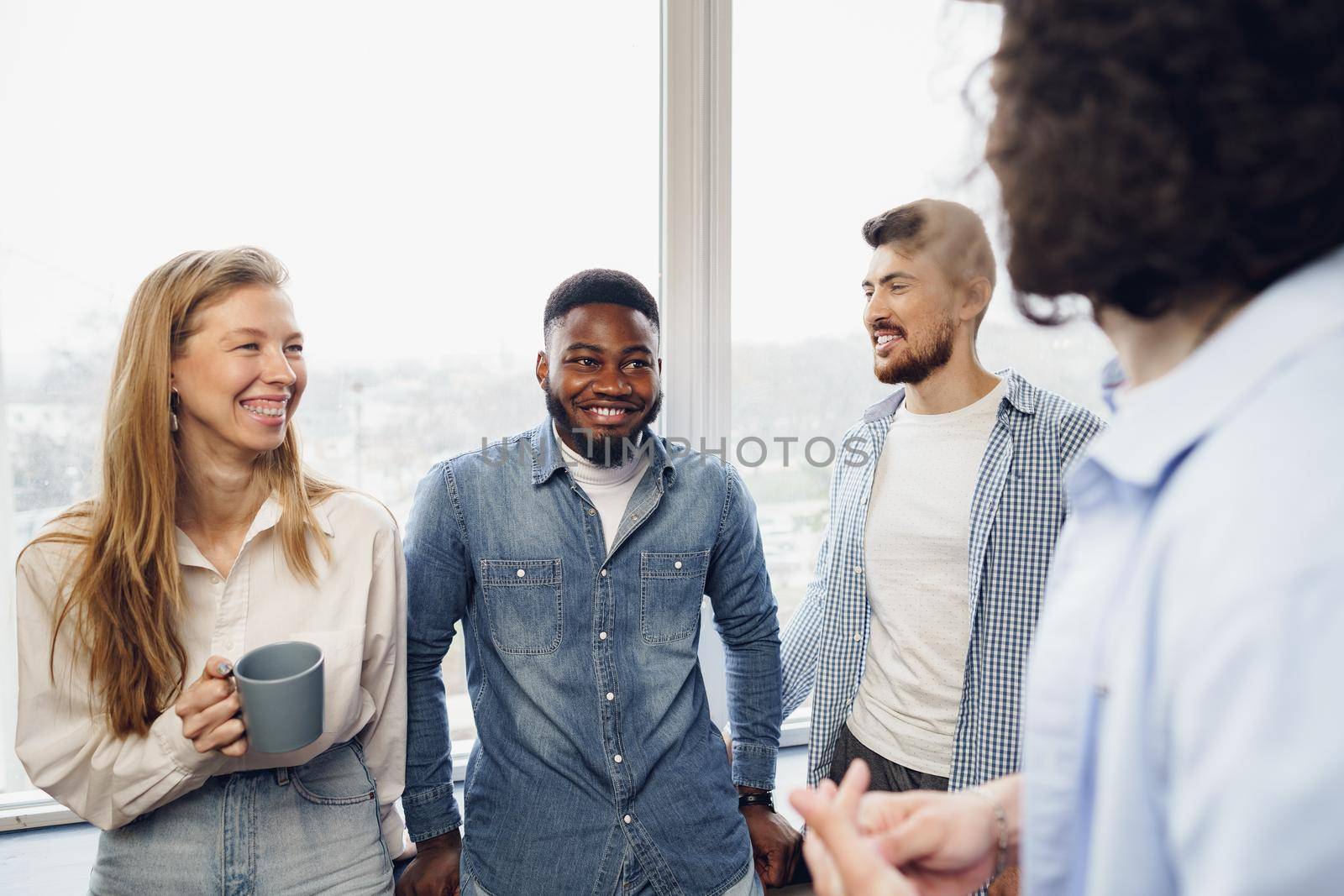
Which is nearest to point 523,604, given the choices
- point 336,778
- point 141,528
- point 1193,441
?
point 336,778

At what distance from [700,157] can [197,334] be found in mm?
1183

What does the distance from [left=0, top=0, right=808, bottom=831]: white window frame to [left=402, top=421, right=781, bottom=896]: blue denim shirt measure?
402mm

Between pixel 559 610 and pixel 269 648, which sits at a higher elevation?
pixel 269 648

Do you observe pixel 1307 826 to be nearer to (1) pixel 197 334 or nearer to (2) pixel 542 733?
(2) pixel 542 733

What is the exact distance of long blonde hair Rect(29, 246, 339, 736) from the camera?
1211mm

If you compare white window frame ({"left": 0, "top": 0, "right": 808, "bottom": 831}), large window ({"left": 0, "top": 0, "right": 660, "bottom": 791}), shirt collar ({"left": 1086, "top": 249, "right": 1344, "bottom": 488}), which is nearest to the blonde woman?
large window ({"left": 0, "top": 0, "right": 660, "bottom": 791})

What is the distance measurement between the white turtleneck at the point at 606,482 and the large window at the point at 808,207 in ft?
1.79

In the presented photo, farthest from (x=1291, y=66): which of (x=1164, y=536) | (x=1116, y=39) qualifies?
(x=1164, y=536)

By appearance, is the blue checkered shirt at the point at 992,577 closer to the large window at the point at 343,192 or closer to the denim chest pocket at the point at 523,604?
the denim chest pocket at the point at 523,604

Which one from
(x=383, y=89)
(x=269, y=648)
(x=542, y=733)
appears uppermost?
(x=383, y=89)

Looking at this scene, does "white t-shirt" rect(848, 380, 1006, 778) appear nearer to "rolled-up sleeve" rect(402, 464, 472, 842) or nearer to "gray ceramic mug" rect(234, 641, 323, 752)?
"rolled-up sleeve" rect(402, 464, 472, 842)

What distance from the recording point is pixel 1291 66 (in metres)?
0.46

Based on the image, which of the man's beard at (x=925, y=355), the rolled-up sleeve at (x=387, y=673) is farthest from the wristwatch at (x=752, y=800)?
the man's beard at (x=925, y=355)

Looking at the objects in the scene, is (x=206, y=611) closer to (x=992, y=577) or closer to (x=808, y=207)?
(x=992, y=577)
